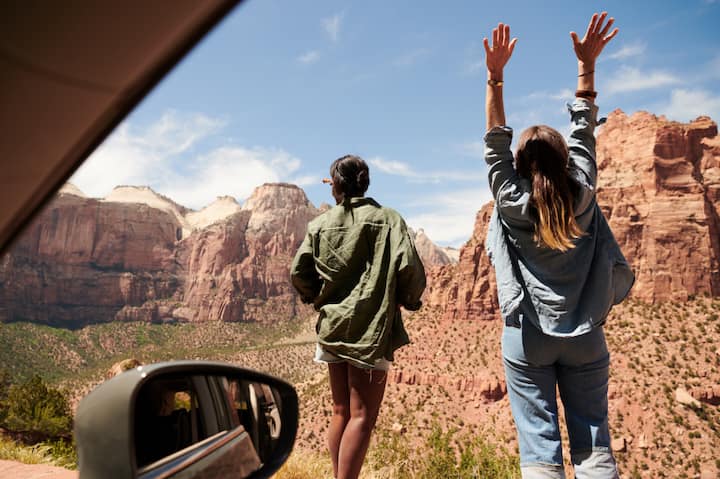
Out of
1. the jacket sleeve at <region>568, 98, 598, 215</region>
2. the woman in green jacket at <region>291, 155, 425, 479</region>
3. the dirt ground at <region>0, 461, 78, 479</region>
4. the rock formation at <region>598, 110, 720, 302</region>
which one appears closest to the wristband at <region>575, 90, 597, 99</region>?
the jacket sleeve at <region>568, 98, 598, 215</region>

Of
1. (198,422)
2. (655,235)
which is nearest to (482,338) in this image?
(655,235)

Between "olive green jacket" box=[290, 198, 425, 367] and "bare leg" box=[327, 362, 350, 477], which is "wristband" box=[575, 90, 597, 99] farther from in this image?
"bare leg" box=[327, 362, 350, 477]

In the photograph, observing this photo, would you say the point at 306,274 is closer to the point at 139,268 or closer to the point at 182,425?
the point at 182,425

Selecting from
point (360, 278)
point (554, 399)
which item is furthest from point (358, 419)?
point (554, 399)

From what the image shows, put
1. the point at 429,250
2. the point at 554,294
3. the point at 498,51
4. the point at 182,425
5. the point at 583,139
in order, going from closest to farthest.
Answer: the point at 182,425
the point at 554,294
the point at 583,139
the point at 498,51
the point at 429,250

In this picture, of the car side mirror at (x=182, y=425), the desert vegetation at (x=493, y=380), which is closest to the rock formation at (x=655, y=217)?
the desert vegetation at (x=493, y=380)

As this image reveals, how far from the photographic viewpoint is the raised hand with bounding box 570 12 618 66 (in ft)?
9.91

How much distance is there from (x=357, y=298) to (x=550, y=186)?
1.23 metres

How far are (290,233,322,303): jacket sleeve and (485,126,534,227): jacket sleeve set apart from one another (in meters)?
1.23

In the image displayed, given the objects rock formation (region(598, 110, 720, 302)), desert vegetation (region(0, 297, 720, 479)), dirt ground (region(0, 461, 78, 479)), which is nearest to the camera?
dirt ground (region(0, 461, 78, 479))

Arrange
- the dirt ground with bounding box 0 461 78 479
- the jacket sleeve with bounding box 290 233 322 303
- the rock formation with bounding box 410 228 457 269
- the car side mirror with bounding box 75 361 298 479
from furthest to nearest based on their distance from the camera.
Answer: the rock formation with bounding box 410 228 457 269
the dirt ground with bounding box 0 461 78 479
the jacket sleeve with bounding box 290 233 322 303
the car side mirror with bounding box 75 361 298 479

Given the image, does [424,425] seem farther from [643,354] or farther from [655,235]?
[655,235]

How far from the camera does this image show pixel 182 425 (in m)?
1.11

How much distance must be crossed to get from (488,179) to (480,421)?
41625 mm
